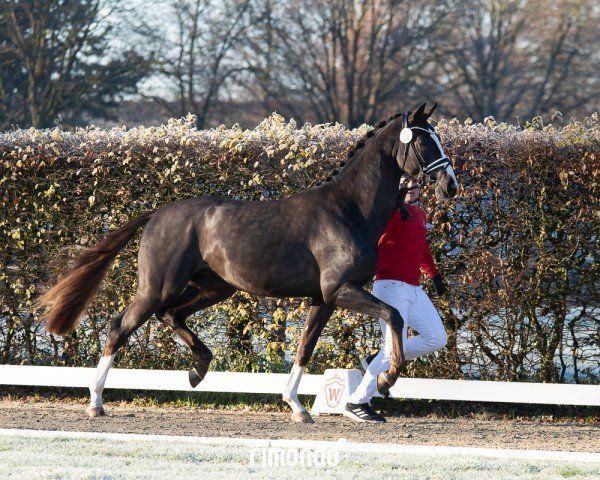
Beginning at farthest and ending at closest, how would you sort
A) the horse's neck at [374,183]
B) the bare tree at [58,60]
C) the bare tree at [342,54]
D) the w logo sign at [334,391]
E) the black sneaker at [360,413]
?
the bare tree at [342,54] → the bare tree at [58,60] → the w logo sign at [334,391] → the black sneaker at [360,413] → the horse's neck at [374,183]

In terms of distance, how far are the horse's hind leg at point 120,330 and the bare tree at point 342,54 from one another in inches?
737

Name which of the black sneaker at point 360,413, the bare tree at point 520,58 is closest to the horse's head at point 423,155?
the black sneaker at point 360,413

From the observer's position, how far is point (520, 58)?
91.9ft

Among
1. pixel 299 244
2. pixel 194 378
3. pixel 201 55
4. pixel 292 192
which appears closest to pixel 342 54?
pixel 201 55

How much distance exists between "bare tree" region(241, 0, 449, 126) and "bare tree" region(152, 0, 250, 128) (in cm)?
58

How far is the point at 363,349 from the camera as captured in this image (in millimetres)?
8383

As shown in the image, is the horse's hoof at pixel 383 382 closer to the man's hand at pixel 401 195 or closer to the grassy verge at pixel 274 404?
the man's hand at pixel 401 195

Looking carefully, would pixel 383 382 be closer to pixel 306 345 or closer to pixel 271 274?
pixel 306 345

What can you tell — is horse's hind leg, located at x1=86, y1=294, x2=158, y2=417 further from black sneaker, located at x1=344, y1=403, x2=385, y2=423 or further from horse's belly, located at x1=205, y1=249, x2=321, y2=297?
black sneaker, located at x1=344, y1=403, x2=385, y2=423

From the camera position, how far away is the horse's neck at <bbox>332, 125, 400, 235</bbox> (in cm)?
688

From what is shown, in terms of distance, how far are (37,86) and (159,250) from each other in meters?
18.2

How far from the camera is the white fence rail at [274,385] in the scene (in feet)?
25.7

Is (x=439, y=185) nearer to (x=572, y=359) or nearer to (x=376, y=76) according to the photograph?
(x=572, y=359)

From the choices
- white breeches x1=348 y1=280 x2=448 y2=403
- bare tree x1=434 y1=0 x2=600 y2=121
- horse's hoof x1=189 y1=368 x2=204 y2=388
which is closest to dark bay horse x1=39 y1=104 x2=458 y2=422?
horse's hoof x1=189 y1=368 x2=204 y2=388
